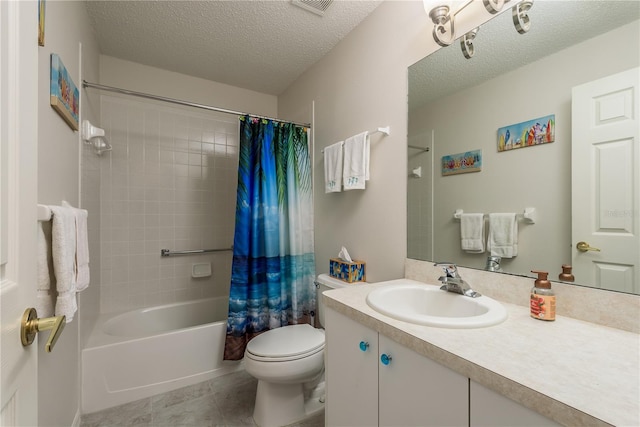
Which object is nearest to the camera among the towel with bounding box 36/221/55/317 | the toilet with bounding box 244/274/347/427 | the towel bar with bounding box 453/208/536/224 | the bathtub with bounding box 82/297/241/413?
the towel with bounding box 36/221/55/317

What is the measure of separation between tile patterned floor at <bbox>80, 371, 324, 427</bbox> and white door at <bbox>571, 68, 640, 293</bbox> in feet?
4.73

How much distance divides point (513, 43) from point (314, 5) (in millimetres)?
1127

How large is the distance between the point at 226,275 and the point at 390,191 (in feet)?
6.01

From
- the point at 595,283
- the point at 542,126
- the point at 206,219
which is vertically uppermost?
the point at 542,126

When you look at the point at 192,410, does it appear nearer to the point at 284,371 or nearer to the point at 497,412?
the point at 284,371

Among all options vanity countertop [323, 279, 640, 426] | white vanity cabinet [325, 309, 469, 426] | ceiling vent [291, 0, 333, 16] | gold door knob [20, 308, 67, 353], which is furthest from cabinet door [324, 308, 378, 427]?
ceiling vent [291, 0, 333, 16]

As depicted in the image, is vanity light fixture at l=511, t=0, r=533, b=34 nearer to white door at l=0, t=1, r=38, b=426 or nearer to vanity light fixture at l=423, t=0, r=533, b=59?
vanity light fixture at l=423, t=0, r=533, b=59

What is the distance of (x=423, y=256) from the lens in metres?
1.39

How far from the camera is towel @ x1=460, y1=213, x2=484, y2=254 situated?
3.81 feet

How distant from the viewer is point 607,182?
2.72 ft

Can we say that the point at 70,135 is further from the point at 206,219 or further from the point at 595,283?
the point at 595,283

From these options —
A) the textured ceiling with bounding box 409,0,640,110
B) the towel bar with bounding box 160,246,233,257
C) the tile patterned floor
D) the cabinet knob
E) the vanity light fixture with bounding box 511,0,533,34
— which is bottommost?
the tile patterned floor

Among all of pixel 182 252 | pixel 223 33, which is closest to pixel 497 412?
pixel 223 33

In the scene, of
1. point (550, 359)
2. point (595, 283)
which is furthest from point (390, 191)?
point (550, 359)
